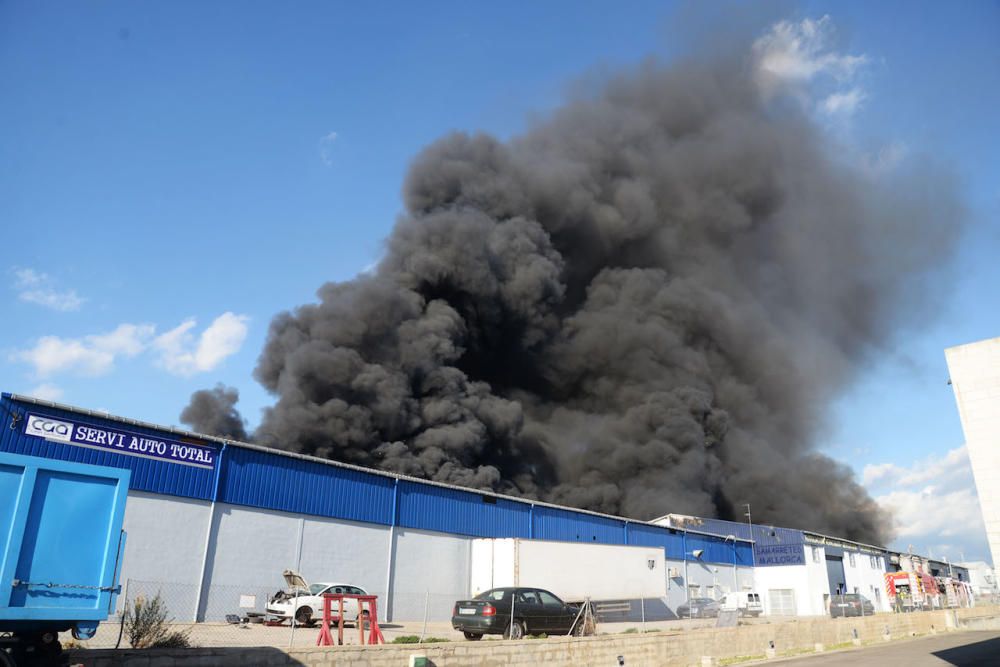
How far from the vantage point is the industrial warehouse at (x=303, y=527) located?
15.8 metres

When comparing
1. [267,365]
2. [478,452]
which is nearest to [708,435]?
[478,452]

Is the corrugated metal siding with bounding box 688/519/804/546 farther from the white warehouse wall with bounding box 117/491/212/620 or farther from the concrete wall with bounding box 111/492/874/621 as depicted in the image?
the white warehouse wall with bounding box 117/491/212/620

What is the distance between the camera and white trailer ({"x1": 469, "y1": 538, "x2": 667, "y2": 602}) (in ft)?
70.5

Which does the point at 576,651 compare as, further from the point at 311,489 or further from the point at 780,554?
the point at 780,554

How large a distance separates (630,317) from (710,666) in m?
39.3

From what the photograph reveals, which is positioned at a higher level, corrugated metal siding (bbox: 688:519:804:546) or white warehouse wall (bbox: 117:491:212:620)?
corrugated metal siding (bbox: 688:519:804:546)

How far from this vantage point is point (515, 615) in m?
14.2

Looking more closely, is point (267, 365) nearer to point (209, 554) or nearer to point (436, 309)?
point (436, 309)

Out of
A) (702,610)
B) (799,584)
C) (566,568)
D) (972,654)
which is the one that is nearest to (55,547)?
(566,568)

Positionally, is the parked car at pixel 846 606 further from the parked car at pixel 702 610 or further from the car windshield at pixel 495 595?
the car windshield at pixel 495 595

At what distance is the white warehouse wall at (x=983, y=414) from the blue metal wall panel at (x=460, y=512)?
1738 centimetres

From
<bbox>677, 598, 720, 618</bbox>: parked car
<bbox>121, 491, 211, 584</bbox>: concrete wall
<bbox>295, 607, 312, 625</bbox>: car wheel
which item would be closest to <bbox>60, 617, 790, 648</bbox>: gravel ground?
<bbox>295, 607, 312, 625</bbox>: car wheel

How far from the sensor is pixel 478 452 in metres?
36.7

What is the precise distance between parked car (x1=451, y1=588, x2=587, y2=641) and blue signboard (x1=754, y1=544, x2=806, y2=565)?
2754 centimetres
